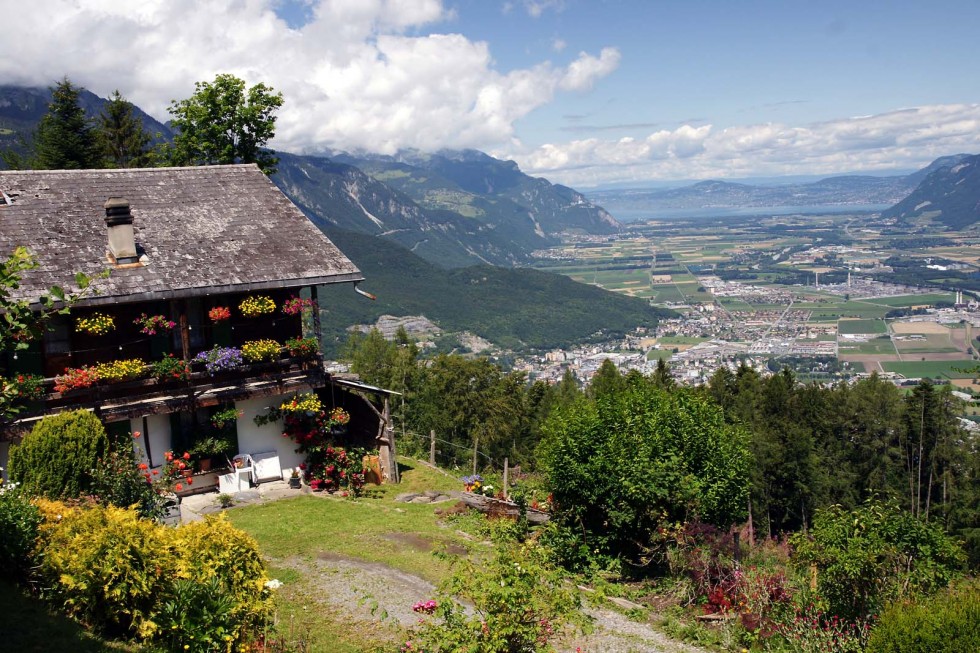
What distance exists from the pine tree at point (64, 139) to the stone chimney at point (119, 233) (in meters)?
25.3

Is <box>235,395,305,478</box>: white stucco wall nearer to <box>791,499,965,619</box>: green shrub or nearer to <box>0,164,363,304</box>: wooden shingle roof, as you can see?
<box>0,164,363,304</box>: wooden shingle roof

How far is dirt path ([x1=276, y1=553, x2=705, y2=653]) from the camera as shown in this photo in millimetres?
12242

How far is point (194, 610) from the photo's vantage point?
8.93 metres

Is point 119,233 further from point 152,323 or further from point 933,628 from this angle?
point 933,628

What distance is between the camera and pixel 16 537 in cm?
999

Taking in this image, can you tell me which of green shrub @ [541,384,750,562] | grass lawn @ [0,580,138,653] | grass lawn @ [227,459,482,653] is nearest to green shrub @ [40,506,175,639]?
grass lawn @ [0,580,138,653]

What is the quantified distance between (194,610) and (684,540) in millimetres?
11681

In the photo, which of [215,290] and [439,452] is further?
[439,452]

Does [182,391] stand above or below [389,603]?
above

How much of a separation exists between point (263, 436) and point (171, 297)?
5.04 metres

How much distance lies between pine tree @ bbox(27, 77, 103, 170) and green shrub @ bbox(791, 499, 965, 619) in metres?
41.9

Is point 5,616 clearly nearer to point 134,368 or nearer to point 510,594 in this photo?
point 510,594

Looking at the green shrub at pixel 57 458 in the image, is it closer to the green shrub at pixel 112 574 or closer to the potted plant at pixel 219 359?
the potted plant at pixel 219 359

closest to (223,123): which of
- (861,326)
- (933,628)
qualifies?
(933,628)
